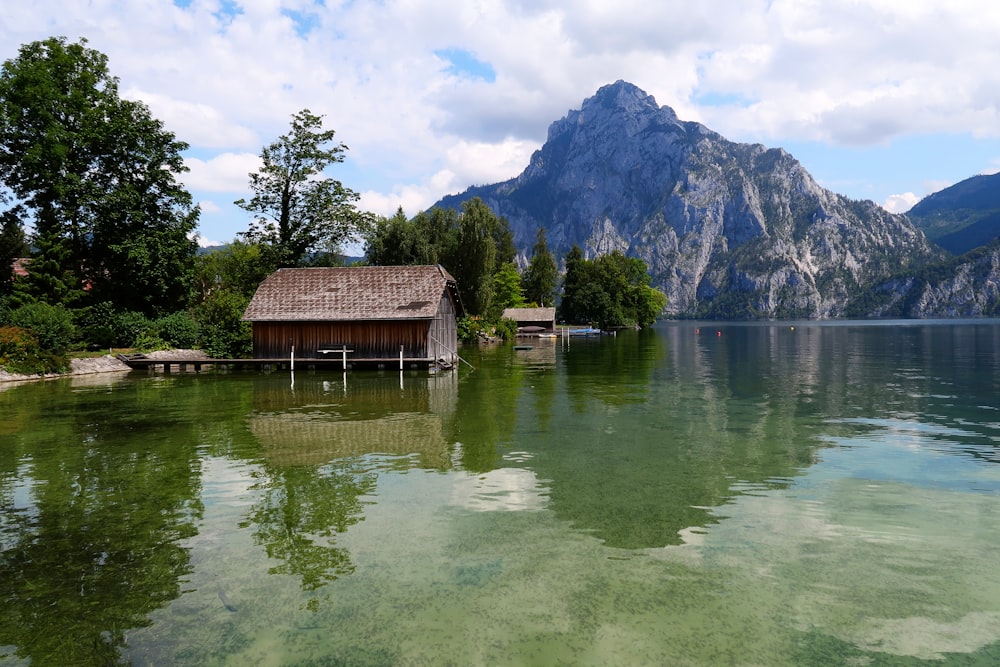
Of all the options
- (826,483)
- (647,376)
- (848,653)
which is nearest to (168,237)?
(647,376)

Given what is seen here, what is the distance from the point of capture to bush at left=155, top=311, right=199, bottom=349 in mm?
45812

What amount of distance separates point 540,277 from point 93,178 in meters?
81.7

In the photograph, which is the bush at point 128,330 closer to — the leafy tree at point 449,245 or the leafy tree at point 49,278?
the leafy tree at point 49,278

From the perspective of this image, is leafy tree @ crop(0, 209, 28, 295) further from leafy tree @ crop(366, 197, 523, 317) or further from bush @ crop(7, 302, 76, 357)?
leafy tree @ crop(366, 197, 523, 317)

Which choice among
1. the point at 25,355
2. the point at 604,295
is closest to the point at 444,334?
the point at 25,355

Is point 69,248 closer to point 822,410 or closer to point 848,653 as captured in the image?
point 822,410

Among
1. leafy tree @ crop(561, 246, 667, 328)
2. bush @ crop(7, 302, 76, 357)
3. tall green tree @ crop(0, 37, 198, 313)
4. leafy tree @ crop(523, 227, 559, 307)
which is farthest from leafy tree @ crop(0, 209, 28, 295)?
leafy tree @ crop(561, 246, 667, 328)

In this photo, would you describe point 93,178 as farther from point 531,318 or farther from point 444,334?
point 531,318

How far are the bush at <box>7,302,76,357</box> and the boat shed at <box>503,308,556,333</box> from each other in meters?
67.0

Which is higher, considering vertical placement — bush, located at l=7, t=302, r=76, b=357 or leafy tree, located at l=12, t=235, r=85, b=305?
leafy tree, located at l=12, t=235, r=85, b=305

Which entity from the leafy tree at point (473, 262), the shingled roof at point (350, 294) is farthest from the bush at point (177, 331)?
the leafy tree at point (473, 262)

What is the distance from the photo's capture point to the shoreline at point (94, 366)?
33.2 metres

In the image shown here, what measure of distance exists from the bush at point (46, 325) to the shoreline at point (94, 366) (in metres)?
1.19

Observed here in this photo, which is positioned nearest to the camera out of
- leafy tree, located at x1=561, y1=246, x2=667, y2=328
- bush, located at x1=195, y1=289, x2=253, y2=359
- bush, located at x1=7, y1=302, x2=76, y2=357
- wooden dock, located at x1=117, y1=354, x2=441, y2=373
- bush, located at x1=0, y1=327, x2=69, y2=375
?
bush, located at x1=0, y1=327, x2=69, y2=375
